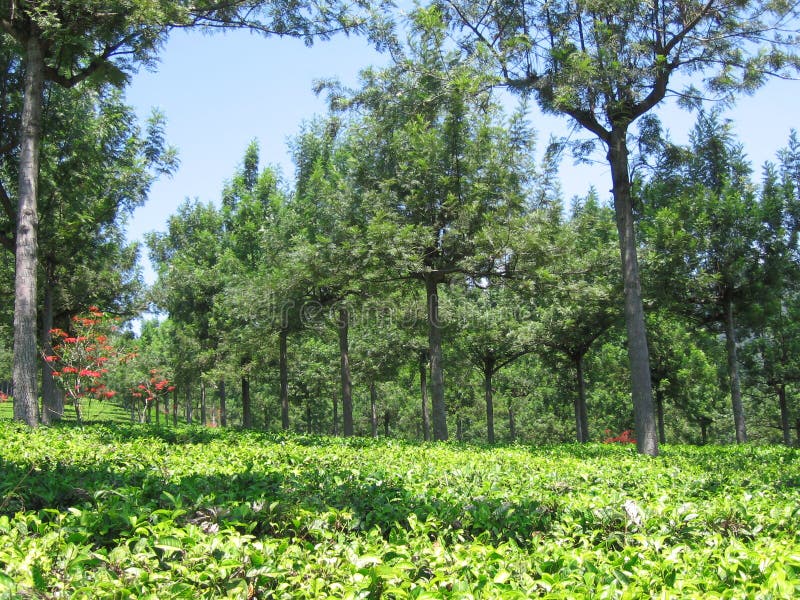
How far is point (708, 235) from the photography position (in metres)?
15.6

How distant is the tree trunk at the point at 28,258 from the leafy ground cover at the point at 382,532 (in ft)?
16.5

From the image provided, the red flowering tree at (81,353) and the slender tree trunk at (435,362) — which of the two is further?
the red flowering tree at (81,353)

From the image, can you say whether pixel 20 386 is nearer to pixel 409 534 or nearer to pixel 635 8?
pixel 409 534

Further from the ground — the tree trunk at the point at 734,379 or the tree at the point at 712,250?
the tree at the point at 712,250

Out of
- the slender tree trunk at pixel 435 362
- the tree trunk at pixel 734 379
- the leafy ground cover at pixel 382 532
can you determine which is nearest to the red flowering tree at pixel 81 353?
the slender tree trunk at pixel 435 362

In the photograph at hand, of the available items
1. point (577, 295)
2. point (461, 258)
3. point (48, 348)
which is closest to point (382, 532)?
point (461, 258)

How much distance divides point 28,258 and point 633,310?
1055 cm

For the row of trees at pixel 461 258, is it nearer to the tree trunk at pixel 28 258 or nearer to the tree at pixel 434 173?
the tree at pixel 434 173

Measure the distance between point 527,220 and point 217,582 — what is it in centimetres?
1125

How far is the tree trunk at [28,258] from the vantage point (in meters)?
9.66

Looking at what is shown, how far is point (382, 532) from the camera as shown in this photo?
3359 mm

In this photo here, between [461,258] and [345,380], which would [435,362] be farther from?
[345,380]

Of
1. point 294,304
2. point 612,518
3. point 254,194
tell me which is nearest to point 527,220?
point 294,304

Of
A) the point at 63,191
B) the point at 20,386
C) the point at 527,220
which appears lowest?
the point at 20,386
